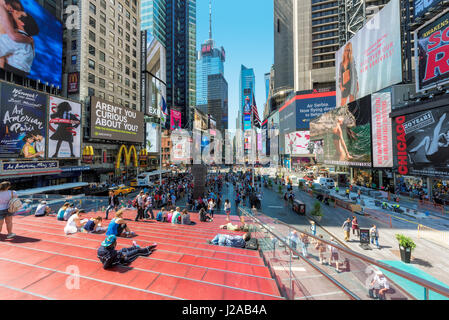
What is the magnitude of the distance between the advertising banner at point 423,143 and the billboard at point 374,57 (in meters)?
10.2

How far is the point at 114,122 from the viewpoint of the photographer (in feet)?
120

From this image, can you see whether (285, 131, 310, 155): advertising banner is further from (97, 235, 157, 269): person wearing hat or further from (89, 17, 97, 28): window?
(97, 235, 157, 269): person wearing hat

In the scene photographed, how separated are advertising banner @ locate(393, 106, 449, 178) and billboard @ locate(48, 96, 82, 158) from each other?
43301mm

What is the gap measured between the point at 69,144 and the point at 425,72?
4522 centimetres

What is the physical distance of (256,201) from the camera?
20422 millimetres

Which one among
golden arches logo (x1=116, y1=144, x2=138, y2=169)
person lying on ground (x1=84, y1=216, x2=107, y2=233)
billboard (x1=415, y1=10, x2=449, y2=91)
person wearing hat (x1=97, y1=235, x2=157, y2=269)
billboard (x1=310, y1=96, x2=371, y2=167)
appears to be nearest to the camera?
person wearing hat (x1=97, y1=235, x2=157, y2=269)

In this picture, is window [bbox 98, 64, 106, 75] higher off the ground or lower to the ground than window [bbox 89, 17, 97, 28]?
lower

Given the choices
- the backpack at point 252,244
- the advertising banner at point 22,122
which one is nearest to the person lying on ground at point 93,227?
the backpack at point 252,244

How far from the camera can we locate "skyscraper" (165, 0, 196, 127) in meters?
109

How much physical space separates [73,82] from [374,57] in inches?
1950

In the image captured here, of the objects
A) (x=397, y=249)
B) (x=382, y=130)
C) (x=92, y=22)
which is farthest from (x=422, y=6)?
(x=92, y=22)

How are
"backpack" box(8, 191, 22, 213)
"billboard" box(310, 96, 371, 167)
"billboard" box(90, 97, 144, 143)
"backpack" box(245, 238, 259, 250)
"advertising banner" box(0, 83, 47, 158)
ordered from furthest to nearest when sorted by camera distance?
"billboard" box(90, 97, 144, 143), "billboard" box(310, 96, 371, 167), "advertising banner" box(0, 83, 47, 158), "backpack" box(245, 238, 259, 250), "backpack" box(8, 191, 22, 213)

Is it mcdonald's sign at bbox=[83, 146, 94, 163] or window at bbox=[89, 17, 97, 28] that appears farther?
window at bbox=[89, 17, 97, 28]

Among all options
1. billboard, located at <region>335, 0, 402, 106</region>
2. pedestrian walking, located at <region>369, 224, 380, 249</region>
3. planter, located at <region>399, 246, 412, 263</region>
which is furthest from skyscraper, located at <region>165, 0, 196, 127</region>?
planter, located at <region>399, 246, 412, 263</region>
